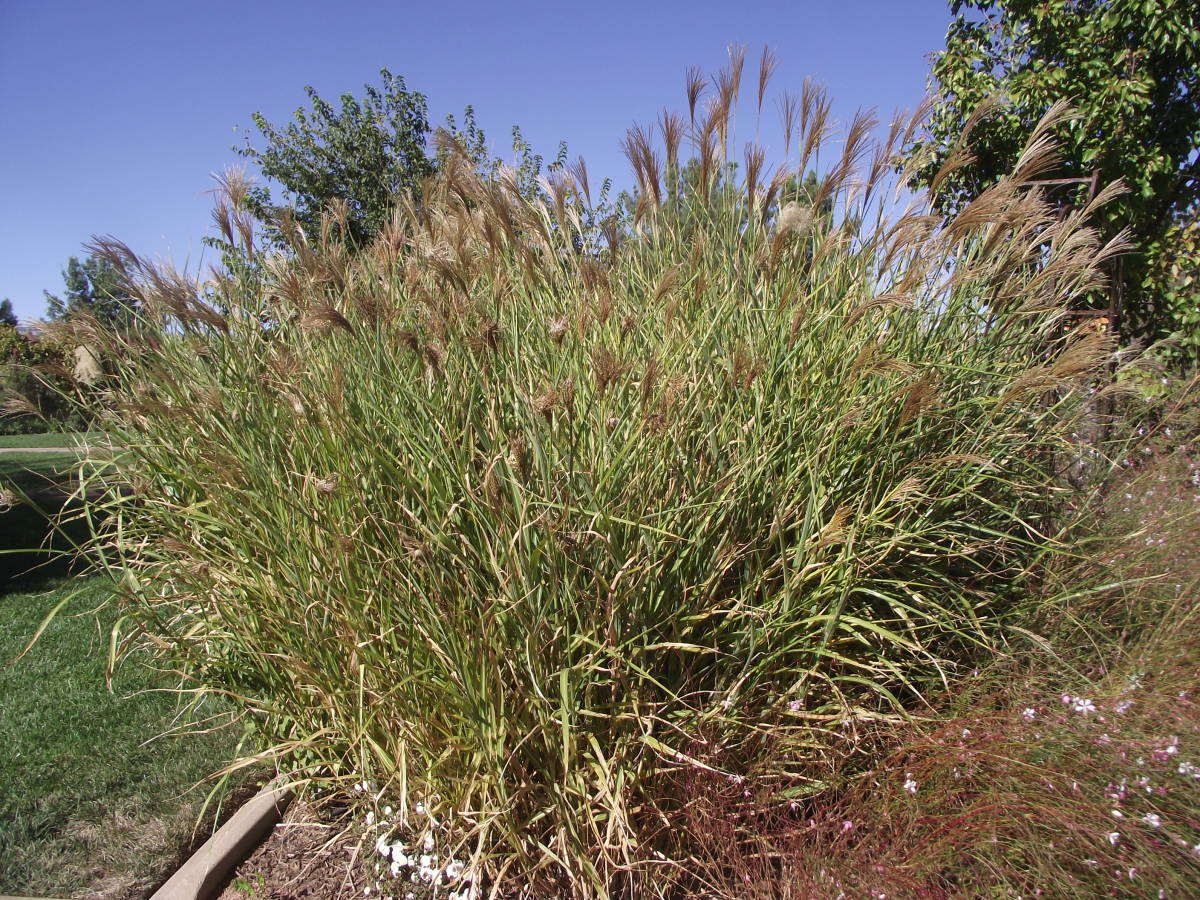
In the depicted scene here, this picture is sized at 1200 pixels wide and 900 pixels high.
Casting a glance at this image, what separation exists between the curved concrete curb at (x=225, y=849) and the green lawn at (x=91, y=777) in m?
0.13

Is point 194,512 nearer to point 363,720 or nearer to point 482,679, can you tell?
point 363,720

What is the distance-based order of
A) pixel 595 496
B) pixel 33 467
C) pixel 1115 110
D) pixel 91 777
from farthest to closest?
pixel 33 467, pixel 1115 110, pixel 91 777, pixel 595 496

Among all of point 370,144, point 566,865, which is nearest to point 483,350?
point 566,865

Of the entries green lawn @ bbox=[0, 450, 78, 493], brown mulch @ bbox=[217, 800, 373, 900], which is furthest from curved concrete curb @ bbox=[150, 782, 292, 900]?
green lawn @ bbox=[0, 450, 78, 493]

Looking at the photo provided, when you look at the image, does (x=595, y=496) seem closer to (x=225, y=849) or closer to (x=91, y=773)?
(x=225, y=849)

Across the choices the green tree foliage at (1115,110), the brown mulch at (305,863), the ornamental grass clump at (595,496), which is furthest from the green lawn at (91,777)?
the green tree foliage at (1115,110)

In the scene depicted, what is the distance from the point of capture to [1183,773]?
68.8 inches

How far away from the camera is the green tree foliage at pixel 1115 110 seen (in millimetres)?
6000

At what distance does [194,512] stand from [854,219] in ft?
8.68

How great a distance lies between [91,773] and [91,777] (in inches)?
1.4

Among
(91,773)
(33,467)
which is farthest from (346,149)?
(91,773)

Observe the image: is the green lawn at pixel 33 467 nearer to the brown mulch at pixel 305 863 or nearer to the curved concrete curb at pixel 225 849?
the curved concrete curb at pixel 225 849

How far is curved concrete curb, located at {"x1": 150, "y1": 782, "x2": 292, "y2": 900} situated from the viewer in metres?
2.22

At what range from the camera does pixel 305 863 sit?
2.39 metres
